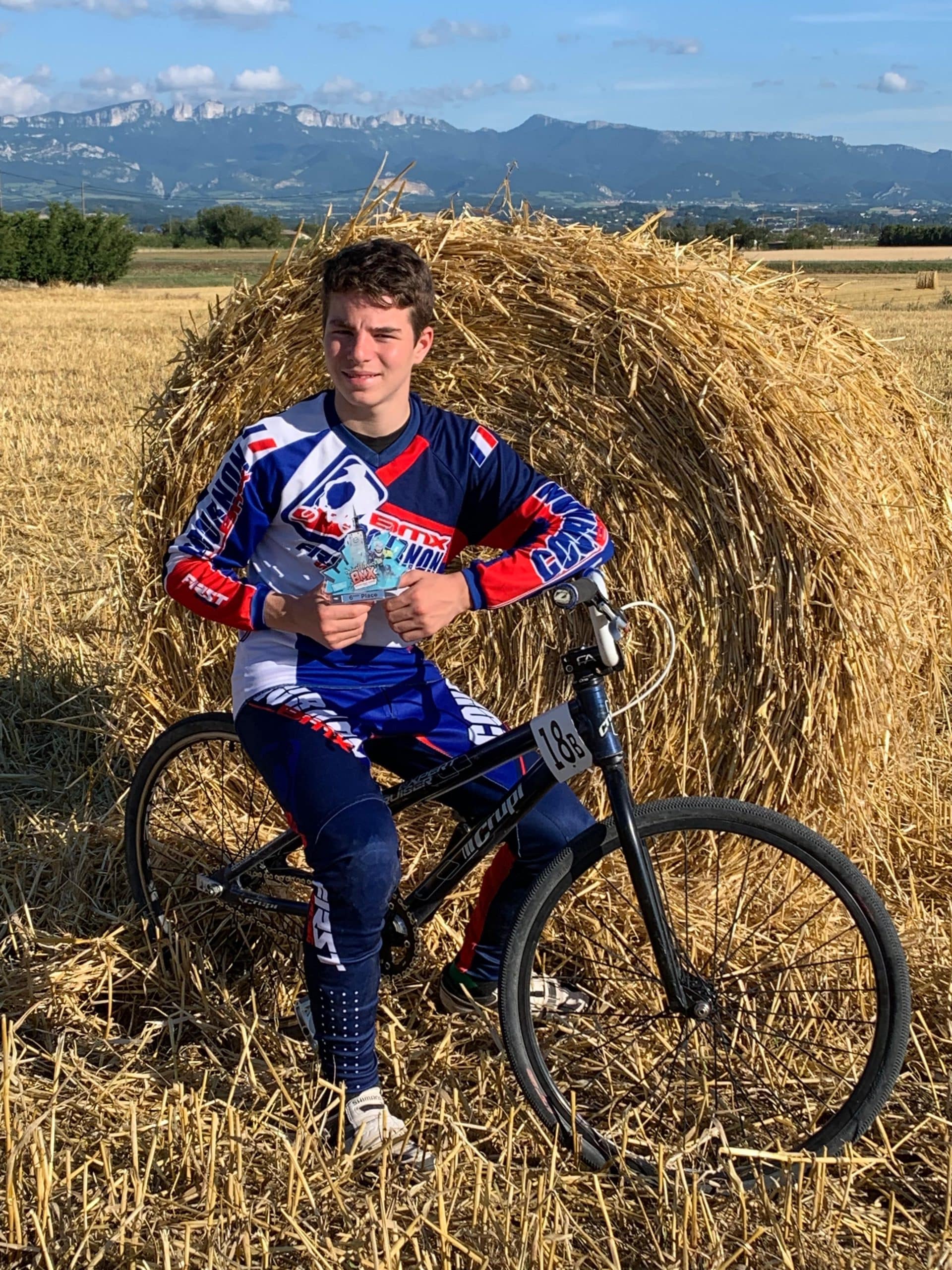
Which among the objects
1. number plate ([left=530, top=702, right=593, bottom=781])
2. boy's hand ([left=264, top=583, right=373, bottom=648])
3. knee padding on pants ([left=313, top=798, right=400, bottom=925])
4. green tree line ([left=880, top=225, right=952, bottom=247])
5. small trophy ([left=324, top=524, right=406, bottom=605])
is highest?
green tree line ([left=880, top=225, right=952, bottom=247])

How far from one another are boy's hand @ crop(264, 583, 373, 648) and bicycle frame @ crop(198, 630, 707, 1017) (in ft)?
1.26

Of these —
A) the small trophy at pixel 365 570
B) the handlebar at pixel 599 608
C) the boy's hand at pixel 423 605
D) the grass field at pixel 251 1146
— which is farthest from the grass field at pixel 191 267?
the handlebar at pixel 599 608

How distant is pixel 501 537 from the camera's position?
9.18 feet

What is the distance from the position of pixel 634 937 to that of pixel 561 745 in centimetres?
103

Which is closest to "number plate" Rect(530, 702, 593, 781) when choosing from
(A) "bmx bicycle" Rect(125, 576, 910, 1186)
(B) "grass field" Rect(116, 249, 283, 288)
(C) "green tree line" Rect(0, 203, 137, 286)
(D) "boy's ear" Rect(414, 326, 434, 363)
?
(A) "bmx bicycle" Rect(125, 576, 910, 1186)

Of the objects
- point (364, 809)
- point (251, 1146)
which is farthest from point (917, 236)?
point (251, 1146)

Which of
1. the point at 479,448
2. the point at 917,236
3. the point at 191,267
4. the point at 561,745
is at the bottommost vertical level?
the point at 561,745

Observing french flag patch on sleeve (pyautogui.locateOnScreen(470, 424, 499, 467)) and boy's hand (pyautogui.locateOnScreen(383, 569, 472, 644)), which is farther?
french flag patch on sleeve (pyautogui.locateOnScreen(470, 424, 499, 467))

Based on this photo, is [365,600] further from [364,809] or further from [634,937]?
[634,937]

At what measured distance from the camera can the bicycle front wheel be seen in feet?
7.78

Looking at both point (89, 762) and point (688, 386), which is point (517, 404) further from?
point (89, 762)

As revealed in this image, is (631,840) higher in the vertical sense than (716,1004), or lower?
higher

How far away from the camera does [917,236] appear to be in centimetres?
5347

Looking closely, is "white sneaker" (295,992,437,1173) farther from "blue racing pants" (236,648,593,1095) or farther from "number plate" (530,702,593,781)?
"number plate" (530,702,593,781)
